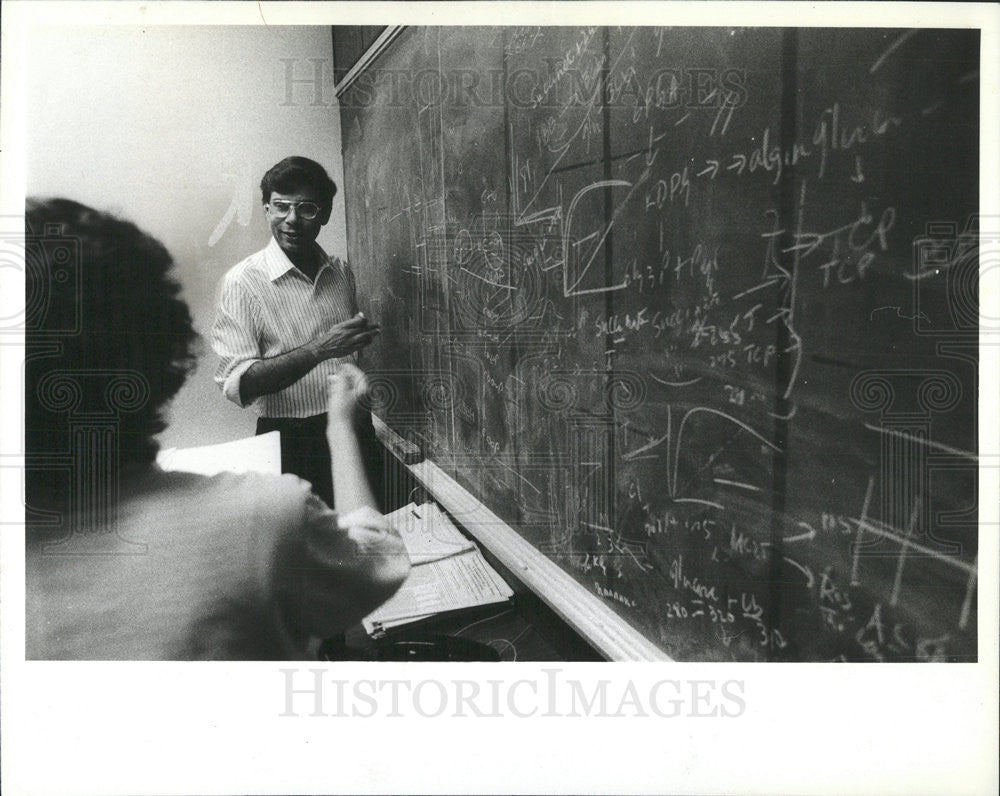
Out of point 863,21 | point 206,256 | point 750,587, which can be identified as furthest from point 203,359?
point 863,21

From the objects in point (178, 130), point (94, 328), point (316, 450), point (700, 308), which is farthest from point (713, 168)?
point (94, 328)

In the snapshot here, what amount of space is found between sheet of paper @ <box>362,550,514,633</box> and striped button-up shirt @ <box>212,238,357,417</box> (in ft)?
1.93

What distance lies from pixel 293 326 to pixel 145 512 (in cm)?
71

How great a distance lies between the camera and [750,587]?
176 cm

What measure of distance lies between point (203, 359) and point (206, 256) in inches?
11.8

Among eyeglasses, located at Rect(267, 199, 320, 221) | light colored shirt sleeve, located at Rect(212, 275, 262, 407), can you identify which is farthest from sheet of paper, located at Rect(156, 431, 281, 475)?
eyeglasses, located at Rect(267, 199, 320, 221)

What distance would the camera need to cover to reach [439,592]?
2195 mm

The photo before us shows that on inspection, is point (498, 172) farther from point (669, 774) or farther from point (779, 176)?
point (669, 774)

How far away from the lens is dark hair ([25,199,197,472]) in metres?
2.15

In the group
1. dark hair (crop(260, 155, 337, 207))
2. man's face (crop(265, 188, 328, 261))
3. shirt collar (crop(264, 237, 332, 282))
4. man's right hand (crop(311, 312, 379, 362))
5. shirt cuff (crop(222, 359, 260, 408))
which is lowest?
shirt cuff (crop(222, 359, 260, 408))

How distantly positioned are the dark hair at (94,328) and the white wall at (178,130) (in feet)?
0.21

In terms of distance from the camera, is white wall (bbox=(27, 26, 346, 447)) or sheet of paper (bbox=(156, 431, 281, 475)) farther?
sheet of paper (bbox=(156, 431, 281, 475))

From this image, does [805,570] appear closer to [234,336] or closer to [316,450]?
[316,450]

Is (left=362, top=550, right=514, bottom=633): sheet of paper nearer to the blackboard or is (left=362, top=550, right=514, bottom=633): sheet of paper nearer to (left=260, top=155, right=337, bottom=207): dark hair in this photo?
the blackboard
